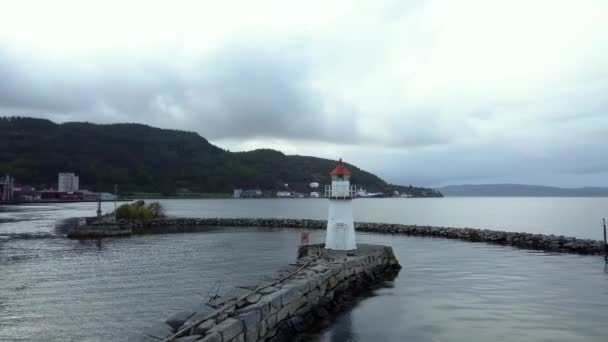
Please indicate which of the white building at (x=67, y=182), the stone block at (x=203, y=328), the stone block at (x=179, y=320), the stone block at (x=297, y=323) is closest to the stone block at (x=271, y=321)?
the stone block at (x=297, y=323)

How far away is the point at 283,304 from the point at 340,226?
8.82 metres

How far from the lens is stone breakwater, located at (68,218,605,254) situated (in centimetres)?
2747

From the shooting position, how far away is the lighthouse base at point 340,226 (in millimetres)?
19484

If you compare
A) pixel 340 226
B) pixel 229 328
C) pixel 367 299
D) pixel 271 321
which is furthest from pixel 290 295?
pixel 340 226

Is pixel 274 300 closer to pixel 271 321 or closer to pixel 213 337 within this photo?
pixel 271 321

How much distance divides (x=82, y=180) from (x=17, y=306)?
202277 mm

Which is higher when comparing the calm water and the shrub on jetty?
the shrub on jetty

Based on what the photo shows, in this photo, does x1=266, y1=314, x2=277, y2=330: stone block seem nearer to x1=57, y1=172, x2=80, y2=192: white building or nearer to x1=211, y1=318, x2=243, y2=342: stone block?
x1=211, y1=318, x2=243, y2=342: stone block

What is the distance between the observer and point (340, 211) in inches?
769

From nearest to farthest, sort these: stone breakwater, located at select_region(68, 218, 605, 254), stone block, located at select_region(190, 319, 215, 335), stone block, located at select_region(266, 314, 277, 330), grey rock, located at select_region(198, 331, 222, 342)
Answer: grey rock, located at select_region(198, 331, 222, 342)
stone block, located at select_region(190, 319, 215, 335)
stone block, located at select_region(266, 314, 277, 330)
stone breakwater, located at select_region(68, 218, 605, 254)

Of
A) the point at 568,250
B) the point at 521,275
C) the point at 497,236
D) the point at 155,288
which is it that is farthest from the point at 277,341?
the point at 497,236

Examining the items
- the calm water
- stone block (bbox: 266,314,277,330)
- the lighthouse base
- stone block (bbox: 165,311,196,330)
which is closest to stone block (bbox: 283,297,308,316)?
stone block (bbox: 266,314,277,330)

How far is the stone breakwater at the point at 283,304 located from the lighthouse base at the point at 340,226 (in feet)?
2.45

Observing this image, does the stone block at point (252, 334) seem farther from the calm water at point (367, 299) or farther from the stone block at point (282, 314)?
the calm water at point (367, 299)
